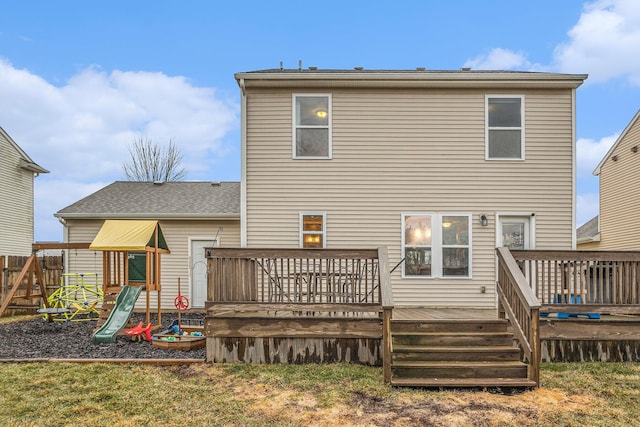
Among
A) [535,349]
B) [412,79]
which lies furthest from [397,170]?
[535,349]

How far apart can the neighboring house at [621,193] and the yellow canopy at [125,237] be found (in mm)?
14816

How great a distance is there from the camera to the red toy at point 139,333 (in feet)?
24.3

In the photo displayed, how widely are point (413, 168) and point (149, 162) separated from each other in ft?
71.5

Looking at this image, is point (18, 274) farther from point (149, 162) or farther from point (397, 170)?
point (149, 162)

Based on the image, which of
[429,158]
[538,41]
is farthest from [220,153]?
[429,158]

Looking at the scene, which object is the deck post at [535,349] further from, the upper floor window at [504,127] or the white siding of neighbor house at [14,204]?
the white siding of neighbor house at [14,204]

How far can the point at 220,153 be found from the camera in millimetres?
35781

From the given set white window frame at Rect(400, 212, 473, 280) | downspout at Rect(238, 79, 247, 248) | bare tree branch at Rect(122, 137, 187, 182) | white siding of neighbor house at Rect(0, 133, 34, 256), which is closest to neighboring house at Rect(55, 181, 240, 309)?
downspout at Rect(238, 79, 247, 248)

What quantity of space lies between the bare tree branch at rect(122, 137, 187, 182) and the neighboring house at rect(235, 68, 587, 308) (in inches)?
757

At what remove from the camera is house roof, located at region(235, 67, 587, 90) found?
8.66m

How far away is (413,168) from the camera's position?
29.4 feet

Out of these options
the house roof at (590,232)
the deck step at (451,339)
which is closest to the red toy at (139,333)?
the deck step at (451,339)

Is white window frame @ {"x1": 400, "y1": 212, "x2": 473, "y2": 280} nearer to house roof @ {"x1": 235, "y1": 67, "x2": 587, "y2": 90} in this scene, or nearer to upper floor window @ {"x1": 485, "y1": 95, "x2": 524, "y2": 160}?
upper floor window @ {"x1": 485, "y1": 95, "x2": 524, "y2": 160}

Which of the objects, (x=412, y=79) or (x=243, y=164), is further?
(x=243, y=164)
